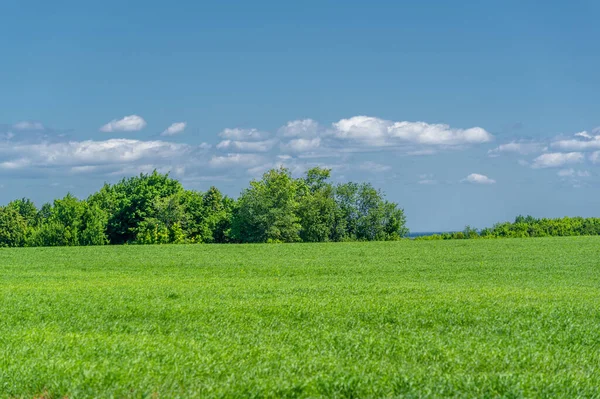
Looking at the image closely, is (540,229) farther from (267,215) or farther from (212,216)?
(212,216)

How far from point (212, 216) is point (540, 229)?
4624cm

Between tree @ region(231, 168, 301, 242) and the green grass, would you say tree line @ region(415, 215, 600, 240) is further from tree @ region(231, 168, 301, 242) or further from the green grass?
the green grass

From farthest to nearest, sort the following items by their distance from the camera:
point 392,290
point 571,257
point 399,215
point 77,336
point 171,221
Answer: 1. point 399,215
2. point 171,221
3. point 571,257
4. point 392,290
5. point 77,336

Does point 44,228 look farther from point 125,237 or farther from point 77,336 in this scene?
point 77,336

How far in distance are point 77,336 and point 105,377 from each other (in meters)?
3.81

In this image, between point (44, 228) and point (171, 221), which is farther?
point (171, 221)

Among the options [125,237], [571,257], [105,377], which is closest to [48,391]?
[105,377]

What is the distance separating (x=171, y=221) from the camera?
89125 mm

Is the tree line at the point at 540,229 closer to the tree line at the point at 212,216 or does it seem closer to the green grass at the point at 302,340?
the tree line at the point at 212,216

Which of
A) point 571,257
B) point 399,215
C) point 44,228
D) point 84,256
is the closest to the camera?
point 571,257

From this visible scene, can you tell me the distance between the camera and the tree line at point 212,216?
273 ft

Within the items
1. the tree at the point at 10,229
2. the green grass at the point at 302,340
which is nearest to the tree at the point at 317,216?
the tree at the point at 10,229

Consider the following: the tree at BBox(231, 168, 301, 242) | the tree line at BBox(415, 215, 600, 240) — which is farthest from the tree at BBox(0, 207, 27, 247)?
the tree line at BBox(415, 215, 600, 240)

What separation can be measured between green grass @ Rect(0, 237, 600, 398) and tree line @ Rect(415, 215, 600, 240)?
167ft
